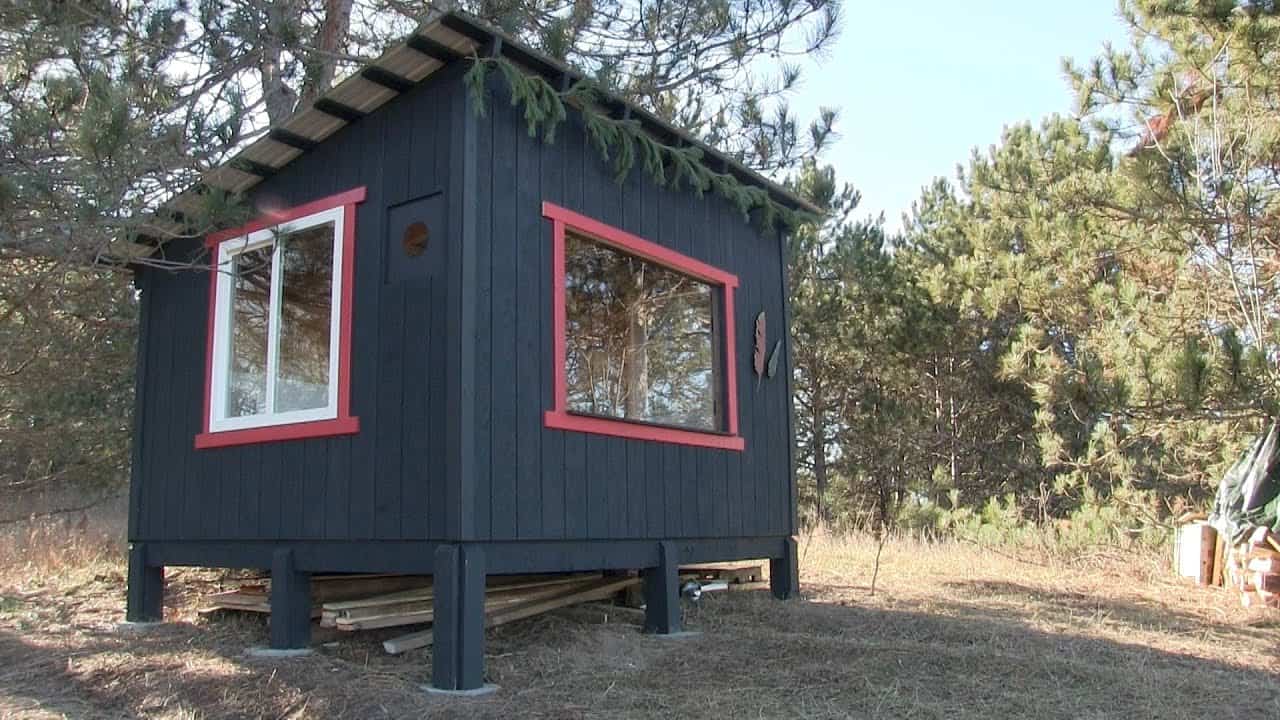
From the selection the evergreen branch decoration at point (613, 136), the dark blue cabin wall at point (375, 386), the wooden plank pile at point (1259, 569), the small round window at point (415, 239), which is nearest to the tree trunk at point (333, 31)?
the dark blue cabin wall at point (375, 386)

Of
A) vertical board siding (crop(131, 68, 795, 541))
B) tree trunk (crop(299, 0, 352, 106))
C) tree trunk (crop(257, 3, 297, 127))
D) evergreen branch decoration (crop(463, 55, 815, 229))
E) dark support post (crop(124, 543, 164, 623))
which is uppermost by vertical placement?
tree trunk (crop(299, 0, 352, 106))

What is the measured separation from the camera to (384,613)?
5.54 metres

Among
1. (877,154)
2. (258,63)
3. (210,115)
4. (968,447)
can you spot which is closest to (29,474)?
(258,63)

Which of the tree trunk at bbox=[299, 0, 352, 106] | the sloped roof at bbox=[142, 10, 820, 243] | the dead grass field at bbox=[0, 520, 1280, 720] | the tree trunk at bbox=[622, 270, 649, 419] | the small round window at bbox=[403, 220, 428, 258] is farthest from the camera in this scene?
the tree trunk at bbox=[299, 0, 352, 106]

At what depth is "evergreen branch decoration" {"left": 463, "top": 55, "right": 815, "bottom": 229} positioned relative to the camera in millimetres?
5270

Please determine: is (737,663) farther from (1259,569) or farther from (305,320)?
(1259,569)

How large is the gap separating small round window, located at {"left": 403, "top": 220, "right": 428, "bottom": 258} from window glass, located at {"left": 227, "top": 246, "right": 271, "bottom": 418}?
1.05 metres

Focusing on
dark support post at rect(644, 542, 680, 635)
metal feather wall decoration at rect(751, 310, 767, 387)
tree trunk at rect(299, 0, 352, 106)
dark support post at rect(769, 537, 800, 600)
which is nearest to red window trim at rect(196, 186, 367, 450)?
dark support post at rect(644, 542, 680, 635)

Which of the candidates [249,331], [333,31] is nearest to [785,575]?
[249,331]

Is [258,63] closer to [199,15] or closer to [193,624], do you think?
[199,15]

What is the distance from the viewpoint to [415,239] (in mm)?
5422

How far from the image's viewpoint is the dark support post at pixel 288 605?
559 cm

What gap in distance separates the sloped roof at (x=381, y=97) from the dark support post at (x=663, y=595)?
2526mm

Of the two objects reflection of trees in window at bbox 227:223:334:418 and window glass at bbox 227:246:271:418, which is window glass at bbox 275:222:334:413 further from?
window glass at bbox 227:246:271:418
